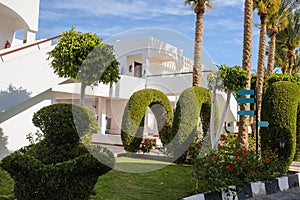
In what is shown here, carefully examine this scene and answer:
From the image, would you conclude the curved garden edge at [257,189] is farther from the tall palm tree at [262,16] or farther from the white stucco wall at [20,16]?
the white stucco wall at [20,16]

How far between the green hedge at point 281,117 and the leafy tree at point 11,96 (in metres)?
6.61

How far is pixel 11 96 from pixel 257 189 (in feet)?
21.4

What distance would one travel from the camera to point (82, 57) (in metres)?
8.23

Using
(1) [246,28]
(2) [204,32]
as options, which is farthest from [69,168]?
(2) [204,32]

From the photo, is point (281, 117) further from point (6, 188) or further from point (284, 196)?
point (6, 188)

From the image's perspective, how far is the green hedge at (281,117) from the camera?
7.83 m

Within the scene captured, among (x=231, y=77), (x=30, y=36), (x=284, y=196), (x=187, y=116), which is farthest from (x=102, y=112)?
(x=284, y=196)

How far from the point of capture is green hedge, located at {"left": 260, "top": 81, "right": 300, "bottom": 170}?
7.83 m

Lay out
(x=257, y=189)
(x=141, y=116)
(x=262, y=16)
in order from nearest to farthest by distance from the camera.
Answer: (x=257, y=189)
(x=141, y=116)
(x=262, y=16)

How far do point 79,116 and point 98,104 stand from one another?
10.1 m

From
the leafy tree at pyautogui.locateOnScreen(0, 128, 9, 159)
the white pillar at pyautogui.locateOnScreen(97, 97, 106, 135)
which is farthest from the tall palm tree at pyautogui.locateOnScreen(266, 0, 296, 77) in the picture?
the leafy tree at pyautogui.locateOnScreen(0, 128, 9, 159)

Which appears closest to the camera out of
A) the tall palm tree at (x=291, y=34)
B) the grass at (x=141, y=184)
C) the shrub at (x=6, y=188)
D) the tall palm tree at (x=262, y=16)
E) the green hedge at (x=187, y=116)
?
the shrub at (x=6, y=188)

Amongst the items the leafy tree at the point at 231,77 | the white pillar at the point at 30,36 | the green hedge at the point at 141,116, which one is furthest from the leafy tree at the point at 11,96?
the leafy tree at the point at 231,77

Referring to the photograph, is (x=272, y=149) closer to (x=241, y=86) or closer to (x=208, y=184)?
(x=241, y=86)
